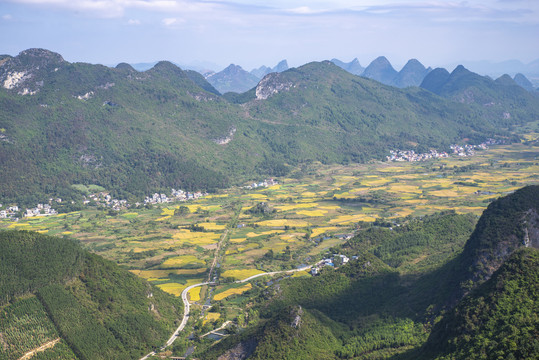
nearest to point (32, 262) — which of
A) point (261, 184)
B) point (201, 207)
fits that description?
point (201, 207)

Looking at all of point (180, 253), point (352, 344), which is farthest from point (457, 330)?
point (180, 253)

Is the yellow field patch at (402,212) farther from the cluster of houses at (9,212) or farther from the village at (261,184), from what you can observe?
the cluster of houses at (9,212)

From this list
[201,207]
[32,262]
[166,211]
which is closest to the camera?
[32,262]

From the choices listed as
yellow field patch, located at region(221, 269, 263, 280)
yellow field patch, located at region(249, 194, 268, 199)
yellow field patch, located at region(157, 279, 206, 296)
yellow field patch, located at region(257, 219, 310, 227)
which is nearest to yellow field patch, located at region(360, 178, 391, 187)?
yellow field patch, located at region(249, 194, 268, 199)

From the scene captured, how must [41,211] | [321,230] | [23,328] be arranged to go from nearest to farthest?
[23,328]
[321,230]
[41,211]

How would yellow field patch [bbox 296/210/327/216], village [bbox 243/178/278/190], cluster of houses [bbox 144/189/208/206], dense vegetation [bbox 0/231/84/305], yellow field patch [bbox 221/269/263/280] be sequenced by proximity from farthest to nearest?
village [bbox 243/178/278/190] < cluster of houses [bbox 144/189/208/206] < yellow field patch [bbox 296/210/327/216] < yellow field patch [bbox 221/269/263/280] < dense vegetation [bbox 0/231/84/305]

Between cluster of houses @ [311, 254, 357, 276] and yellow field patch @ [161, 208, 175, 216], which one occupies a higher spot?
cluster of houses @ [311, 254, 357, 276]

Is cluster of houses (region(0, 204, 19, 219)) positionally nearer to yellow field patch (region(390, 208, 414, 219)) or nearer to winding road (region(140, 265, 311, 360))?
winding road (region(140, 265, 311, 360))

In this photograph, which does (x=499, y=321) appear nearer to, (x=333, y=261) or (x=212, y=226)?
(x=333, y=261)
